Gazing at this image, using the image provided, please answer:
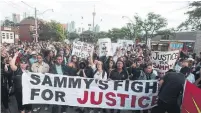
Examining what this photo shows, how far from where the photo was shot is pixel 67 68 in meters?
6.56

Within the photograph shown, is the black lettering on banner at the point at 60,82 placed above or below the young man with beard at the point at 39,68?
below

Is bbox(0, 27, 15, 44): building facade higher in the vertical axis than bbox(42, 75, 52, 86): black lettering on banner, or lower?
higher

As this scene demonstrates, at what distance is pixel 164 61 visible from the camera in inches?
293

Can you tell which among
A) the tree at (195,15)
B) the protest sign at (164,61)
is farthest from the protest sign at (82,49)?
the tree at (195,15)

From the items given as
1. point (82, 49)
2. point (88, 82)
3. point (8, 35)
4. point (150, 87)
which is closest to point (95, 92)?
point (88, 82)

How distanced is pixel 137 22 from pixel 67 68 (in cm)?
5707

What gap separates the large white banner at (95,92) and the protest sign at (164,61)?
1.52 meters

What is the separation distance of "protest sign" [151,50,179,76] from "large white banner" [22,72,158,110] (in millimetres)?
1522

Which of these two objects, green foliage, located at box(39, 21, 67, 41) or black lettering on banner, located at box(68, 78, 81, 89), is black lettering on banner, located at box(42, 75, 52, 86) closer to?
black lettering on banner, located at box(68, 78, 81, 89)

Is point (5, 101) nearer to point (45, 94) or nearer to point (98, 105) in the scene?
point (45, 94)

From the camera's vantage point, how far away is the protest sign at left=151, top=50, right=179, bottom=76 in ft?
24.0

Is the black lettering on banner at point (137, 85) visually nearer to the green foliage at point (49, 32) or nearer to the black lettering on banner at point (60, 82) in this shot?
the black lettering on banner at point (60, 82)

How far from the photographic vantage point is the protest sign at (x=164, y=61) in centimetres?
732

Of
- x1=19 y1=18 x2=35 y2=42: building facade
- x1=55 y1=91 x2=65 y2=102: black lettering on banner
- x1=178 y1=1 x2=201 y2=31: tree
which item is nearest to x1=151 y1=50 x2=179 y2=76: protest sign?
x1=55 y1=91 x2=65 y2=102: black lettering on banner
